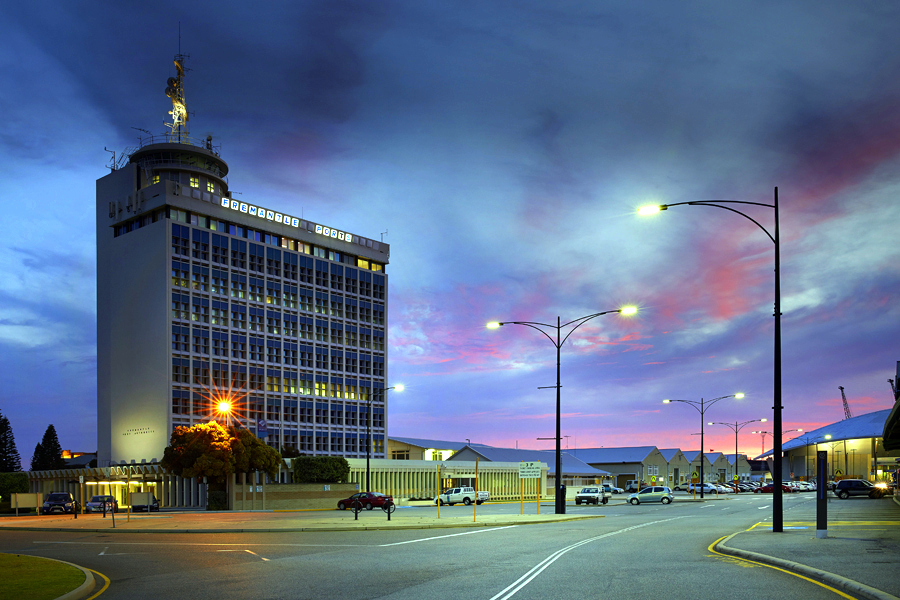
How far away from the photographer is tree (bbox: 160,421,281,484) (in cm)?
6494

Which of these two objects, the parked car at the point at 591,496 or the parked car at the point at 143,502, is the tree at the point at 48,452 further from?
the parked car at the point at 591,496

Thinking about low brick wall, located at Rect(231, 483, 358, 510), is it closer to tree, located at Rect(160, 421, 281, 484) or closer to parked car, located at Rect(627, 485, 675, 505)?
tree, located at Rect(160, 421, 281, 484)

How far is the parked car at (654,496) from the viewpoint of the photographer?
Result: 69375 millimetres

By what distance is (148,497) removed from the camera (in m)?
67.0

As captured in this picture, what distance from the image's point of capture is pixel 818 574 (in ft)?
48.9

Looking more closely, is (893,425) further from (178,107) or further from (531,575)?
(178,107)

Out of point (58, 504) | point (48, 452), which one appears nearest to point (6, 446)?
point (48, 452)

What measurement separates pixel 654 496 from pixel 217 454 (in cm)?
3734

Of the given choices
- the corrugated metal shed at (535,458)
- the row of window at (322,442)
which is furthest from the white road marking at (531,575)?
the row of window at (322,442)

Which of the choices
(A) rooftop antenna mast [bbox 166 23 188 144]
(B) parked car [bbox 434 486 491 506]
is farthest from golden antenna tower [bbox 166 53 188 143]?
(B) parked car [bbox 434 486 491 506]

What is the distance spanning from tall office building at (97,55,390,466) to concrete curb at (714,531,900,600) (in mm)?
81401

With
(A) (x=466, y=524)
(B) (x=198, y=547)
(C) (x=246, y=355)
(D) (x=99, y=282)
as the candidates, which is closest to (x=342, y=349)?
(C) (x=246, y=355)

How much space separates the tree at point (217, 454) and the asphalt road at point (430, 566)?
114 ft

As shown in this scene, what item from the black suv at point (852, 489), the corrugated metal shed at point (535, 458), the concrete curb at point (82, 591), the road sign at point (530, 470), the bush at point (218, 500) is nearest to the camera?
the concrete curb at point (82, 591)
